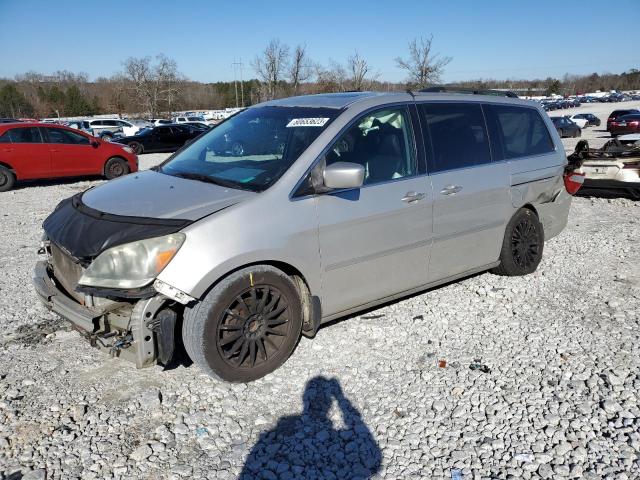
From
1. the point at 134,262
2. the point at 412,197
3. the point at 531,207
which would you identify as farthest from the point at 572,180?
the point at 134,262

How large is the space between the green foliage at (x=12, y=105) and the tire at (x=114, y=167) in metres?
61.1

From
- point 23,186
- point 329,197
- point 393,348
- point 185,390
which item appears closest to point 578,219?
point 393,348

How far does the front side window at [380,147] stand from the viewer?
3.82 metres

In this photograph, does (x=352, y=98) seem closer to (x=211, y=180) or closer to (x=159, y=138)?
(x=211, y=180)

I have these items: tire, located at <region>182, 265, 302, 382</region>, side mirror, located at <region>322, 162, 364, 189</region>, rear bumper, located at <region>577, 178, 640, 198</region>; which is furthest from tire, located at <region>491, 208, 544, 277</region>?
rear bumper, located at <region>577, 178, 640, 198</region>

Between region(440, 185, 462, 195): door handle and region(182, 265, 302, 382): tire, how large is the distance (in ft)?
5.22

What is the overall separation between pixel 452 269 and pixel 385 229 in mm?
1042

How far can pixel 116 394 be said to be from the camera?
3.38 m

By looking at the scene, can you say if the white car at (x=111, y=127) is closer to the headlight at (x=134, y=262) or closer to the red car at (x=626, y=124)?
the red car at (x=626, y=124)

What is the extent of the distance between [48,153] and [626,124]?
2760 cm

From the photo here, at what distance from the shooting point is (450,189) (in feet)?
14.2

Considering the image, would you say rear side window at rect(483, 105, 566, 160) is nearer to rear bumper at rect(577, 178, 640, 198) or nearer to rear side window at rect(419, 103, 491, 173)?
rear side window at rect(419, 103, 491, 173)

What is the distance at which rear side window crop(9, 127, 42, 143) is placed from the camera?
40.9ft

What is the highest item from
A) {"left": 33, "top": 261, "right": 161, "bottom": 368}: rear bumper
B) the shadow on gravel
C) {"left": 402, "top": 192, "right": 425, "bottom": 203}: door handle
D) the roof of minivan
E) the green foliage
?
the green foliage
